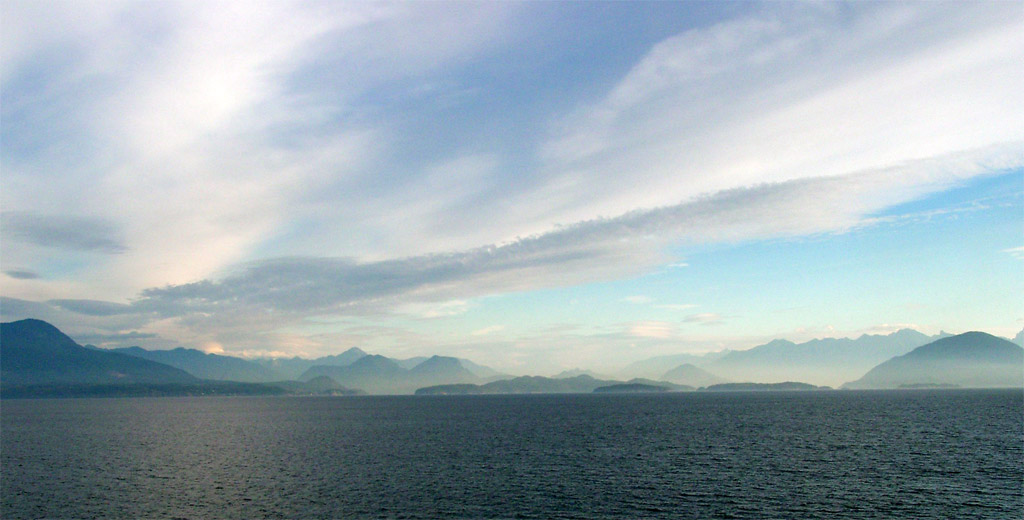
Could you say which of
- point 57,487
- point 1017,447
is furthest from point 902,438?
point 57,487

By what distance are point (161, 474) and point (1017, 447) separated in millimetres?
160510

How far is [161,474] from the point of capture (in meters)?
96.2

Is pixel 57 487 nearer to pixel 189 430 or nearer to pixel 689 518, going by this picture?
pixel 689 518

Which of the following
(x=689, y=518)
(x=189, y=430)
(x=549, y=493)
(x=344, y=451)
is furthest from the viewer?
(x=189, y=430)

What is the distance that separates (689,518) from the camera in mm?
63844

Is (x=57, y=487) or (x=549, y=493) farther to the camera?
(x=57, y=487)

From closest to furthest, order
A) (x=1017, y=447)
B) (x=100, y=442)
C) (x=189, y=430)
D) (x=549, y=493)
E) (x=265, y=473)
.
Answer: (x=549, y=493)
(x=265, y=473)
(x=1017, y=447)
(x=100, y=442)
(x=189, y=430)

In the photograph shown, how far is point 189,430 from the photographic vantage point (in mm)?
188375

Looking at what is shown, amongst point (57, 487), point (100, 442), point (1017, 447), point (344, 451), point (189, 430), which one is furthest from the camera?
point (189, 430)

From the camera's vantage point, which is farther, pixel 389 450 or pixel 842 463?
pixel 389 450

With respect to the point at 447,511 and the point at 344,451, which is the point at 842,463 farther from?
the point at 344,451

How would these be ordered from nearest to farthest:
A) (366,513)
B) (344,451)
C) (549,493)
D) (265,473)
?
(366,513) < (549,493) < (265,473) < (344,451)

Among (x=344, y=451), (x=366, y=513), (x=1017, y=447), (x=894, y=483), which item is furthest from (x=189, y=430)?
(x=1017, y=447)

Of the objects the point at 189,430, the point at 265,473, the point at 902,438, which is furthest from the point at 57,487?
the point at 902,438
